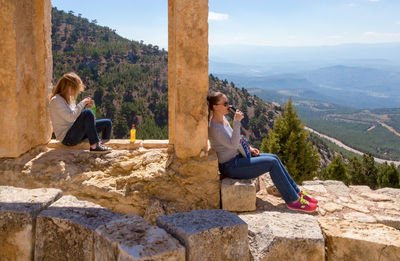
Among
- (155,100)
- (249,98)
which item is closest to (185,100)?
(155,100)

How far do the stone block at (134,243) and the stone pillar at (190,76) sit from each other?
2588 millimetres

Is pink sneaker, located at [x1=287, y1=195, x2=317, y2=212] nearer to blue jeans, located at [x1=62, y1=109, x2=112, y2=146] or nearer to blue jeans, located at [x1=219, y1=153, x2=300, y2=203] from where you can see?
blue jeans, located at [x1=219, y1=153, x2=300, y2=203]

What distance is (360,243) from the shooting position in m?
3.01

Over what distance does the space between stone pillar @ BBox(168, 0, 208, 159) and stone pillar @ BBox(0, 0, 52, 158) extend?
209 cm

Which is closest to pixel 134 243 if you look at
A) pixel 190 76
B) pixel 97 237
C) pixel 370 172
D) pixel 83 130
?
pixel 97 237

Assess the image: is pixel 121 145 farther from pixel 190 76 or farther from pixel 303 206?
pixel 303 206

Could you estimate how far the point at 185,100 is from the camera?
4715 millimetres

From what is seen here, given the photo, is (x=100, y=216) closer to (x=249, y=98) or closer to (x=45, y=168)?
(x=45, y=168)

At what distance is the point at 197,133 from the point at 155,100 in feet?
143

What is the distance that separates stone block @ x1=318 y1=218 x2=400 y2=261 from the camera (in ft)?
9.65

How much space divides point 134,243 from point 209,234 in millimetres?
543

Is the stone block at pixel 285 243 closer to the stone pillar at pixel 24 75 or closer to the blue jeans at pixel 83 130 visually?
the blue jeans at pixel 83 130

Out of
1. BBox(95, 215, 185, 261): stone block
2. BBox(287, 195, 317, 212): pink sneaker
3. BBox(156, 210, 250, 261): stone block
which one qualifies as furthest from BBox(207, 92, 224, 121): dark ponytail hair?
BBox(95, 215, 185, 261): stone block

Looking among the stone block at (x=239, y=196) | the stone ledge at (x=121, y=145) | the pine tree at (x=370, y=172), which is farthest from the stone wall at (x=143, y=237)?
the pine tree at (x=370, y=172)
